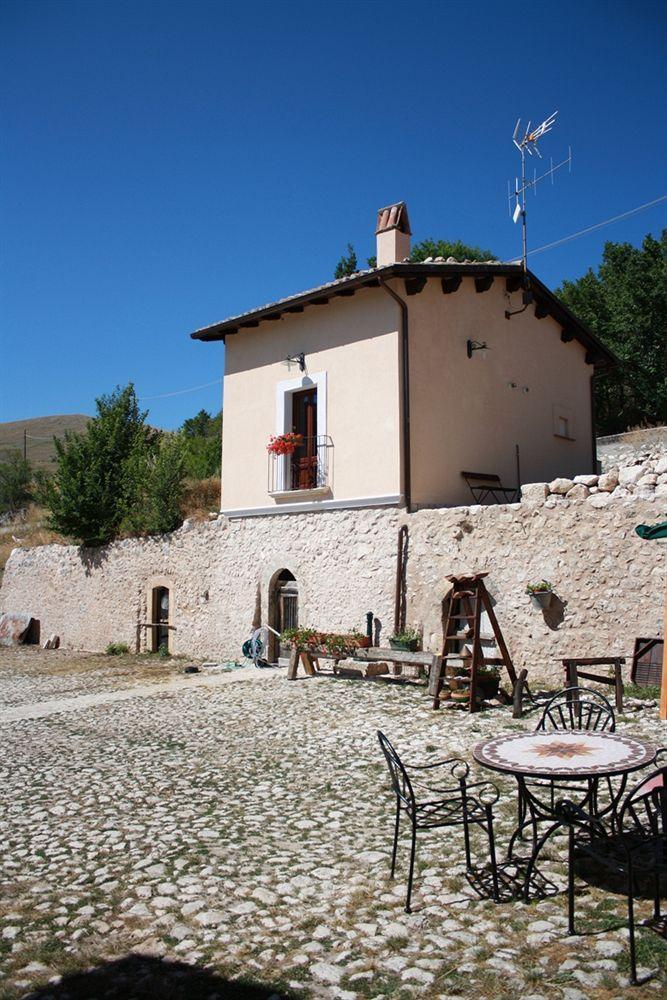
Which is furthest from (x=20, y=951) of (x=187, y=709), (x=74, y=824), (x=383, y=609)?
(x=383, y=609)

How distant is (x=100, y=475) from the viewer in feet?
63.1

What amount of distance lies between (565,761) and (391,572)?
8.15 metres

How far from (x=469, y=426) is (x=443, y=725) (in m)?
6.61

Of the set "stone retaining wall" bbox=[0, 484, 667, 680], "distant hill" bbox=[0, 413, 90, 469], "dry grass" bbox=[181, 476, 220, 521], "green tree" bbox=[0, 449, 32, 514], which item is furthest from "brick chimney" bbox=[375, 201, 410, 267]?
"distant hill" bbox=[0, 413, 90, 469]

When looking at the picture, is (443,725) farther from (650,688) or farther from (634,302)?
(634,302)

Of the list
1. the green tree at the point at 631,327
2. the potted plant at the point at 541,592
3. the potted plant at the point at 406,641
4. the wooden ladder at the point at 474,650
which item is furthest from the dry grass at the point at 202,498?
the green tree at the point at 631,327

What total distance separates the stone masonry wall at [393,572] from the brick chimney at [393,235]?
15.8 ft

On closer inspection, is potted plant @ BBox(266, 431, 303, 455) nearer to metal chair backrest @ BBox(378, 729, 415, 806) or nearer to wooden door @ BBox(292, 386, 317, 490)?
A: wooden door @ BBox(292, 386, 317, 490)

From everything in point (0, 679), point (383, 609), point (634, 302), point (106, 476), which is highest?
point (634, 302)

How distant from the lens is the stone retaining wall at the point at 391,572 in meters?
9.30

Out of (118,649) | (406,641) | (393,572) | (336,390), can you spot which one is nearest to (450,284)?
(336,390)

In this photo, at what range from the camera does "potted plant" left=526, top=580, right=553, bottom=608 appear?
9.80 metres

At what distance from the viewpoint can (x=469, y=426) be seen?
13117mm

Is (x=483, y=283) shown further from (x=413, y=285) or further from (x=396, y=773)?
(x=396, y=773)
